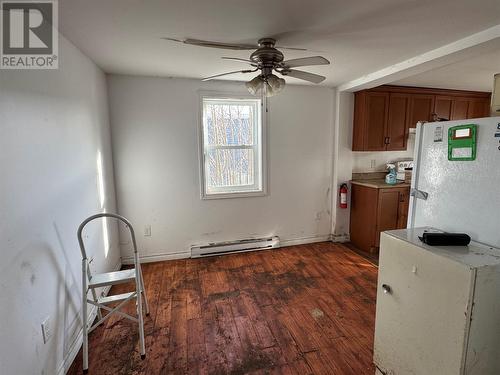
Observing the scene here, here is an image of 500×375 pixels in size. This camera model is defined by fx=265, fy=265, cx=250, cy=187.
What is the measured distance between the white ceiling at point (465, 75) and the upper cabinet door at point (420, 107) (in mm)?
172

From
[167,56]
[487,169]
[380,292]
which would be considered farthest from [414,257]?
[167,56]

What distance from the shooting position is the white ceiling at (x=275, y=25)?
4.93 ft

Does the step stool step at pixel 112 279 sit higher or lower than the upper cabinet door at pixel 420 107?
lower

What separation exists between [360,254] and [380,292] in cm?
205

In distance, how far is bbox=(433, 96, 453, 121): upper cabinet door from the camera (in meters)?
3.76

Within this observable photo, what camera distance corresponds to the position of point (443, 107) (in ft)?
12.5

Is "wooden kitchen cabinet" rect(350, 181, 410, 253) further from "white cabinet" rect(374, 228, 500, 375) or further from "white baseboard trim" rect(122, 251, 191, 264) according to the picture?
"white baseboard trim" rect(122, 251, 191, 264)

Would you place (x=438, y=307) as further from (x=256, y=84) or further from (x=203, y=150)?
(x=203, y=150)

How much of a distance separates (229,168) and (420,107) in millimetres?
2787

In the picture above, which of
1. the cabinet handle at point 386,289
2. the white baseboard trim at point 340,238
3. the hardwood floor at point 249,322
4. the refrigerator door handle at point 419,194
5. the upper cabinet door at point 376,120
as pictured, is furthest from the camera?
the white baseboard trim at point 340,238

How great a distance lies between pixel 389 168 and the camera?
3908 mm

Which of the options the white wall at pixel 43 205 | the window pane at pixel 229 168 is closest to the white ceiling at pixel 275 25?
the white wall at pixel 43 205

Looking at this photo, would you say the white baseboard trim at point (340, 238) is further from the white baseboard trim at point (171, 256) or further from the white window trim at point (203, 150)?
the white window trim at point (203, 150)

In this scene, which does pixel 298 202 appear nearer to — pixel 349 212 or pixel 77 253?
pixel 349 212
